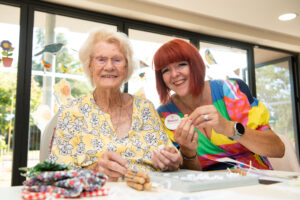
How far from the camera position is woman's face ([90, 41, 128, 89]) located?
63.7 inches

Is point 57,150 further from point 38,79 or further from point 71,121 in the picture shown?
point 38,79

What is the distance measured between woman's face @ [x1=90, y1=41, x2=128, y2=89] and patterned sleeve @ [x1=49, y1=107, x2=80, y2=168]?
311 millimetres

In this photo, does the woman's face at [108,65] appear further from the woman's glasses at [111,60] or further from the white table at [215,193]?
the white table at [215,193]

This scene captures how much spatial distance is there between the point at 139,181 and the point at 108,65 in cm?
99

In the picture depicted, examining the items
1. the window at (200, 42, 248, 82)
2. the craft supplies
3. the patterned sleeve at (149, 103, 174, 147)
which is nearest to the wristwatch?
the patterned sleeve at (149, 103, 174, 147)

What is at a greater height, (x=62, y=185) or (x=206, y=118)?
(x=206, y=118)

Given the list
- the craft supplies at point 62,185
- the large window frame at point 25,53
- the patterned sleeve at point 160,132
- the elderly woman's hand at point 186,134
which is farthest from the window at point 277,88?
the craft supplies at point 62,185

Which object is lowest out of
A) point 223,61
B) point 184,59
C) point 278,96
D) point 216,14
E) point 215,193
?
point 215,193

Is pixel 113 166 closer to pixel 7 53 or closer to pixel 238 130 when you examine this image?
pixel 238 130

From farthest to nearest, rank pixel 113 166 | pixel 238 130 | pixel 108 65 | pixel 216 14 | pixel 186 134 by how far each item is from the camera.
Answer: pixel 216 14 → pixel 108 65 → pixel 238 130 → pixel 186 134 → pixel 113 166

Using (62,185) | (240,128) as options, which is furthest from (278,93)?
(62,185)

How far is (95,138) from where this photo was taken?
4.65 ft

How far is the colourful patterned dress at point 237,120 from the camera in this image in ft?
5.30

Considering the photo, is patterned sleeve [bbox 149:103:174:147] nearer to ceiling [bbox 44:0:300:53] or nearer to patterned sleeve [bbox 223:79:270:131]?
patterned sleeve [bbox 223:79:270:131]
